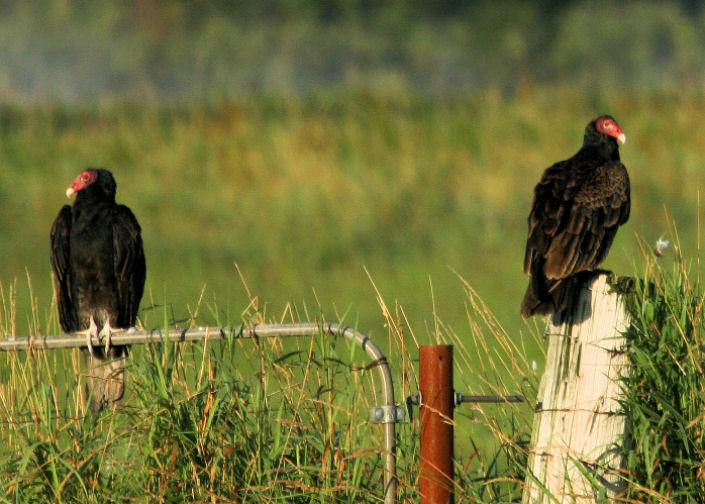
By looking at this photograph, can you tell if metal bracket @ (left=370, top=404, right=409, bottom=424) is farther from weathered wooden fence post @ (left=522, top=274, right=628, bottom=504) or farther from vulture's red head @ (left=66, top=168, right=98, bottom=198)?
vulture's red head @ (left=66, top=168, right=98, bottom=198)

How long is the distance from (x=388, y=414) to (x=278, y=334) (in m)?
0.41

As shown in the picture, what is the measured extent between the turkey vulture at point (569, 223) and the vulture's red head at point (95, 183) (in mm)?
2175

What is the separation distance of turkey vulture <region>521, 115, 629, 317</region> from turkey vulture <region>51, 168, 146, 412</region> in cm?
202

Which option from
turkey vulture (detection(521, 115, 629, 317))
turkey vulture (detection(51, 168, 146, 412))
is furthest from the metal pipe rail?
turkey vulture (detection(51, 168, 146, 412))

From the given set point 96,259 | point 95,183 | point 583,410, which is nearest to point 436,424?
point 583,410

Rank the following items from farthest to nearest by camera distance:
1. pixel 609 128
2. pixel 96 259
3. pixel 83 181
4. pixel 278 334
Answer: pixel 83 181 → pixel 96 259 → pixel 609 128 → pixel 278 334

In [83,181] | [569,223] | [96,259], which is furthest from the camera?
[83,181]

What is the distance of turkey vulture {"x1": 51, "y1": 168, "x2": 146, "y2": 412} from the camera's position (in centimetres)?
491

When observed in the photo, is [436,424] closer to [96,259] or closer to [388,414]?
[388,414]

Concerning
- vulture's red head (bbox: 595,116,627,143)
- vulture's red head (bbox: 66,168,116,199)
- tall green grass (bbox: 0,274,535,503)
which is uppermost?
vulture's red head (bbox: 595,116,627,143)

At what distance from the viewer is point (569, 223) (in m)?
3.82

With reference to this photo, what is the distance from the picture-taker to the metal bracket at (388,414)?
2977mm

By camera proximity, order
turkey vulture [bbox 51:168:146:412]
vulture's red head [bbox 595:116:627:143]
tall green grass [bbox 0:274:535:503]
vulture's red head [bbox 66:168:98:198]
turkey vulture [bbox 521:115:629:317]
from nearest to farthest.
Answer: tall green grass [bbox 0:274:535:503]
turkey vulture [bbox 521:115:629:317]
vulture's red head [bbox 595:116:627:143]
turkey vulture [bbox 51:168:146:412]
vulture's red head [bbox 66:168:98:198]

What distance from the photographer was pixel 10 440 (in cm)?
345
